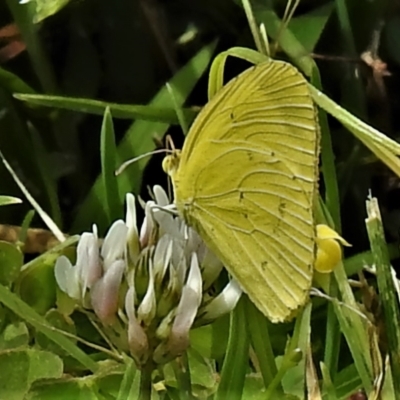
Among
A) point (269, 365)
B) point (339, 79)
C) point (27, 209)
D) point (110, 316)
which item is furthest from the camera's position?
point (339, 79)

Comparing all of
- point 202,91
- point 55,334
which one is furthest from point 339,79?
point 55,334

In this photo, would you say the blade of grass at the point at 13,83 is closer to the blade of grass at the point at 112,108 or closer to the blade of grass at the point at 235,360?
the blade of grass at the point at 112,108

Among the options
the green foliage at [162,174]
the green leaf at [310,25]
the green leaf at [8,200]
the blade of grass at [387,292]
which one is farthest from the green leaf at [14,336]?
the green leaf at [310,25]

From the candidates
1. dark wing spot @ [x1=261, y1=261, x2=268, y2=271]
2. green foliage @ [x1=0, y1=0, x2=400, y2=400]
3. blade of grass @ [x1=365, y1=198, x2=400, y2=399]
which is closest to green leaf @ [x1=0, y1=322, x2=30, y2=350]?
green foliage @ [x1=0, y1=0, x2=400, y2=400]

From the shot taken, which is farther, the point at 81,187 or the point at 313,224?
the point at 81,187

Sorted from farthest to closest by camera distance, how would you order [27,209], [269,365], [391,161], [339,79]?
[339,79]
[27,209]
[391,161]
[269,365]

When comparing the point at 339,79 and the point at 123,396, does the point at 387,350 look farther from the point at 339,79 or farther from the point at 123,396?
the point at 339,79

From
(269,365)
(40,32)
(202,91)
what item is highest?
(40,32)

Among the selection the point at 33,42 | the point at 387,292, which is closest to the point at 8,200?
the point at 33,42

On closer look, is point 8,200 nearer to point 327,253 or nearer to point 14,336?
point 14,336
